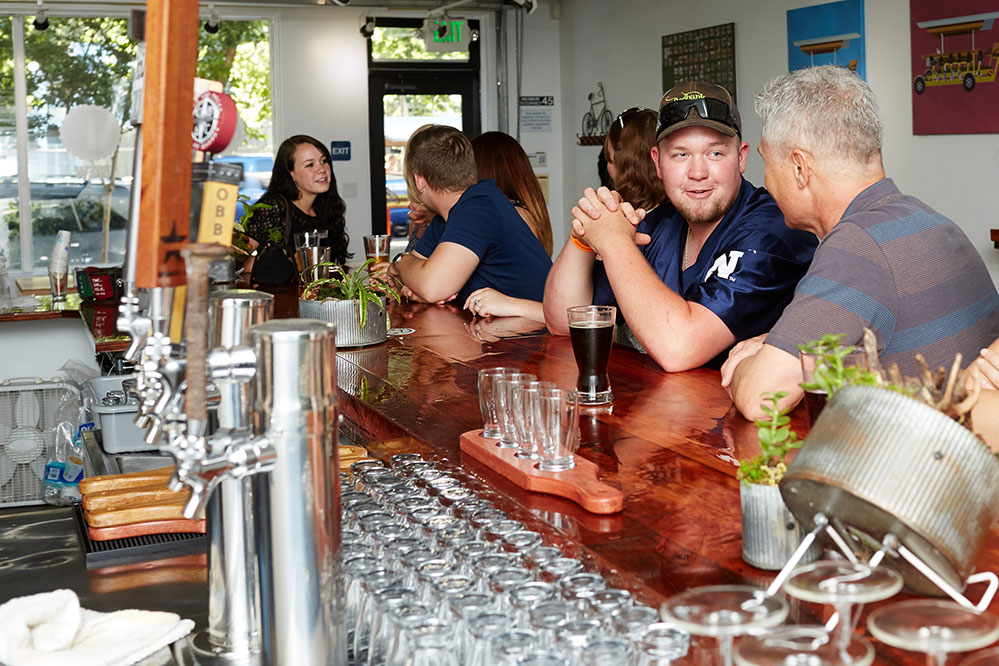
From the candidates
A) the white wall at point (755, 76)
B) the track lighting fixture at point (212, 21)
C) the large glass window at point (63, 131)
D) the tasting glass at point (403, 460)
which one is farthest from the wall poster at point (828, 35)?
the tasting glass at point (403, 460)

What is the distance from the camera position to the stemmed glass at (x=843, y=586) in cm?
74

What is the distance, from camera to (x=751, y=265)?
224 cm

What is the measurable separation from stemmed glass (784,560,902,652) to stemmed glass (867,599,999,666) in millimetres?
21

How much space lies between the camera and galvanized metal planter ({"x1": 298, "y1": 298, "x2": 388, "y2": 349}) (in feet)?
8.71

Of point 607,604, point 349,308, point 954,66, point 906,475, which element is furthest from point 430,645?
point 954,66

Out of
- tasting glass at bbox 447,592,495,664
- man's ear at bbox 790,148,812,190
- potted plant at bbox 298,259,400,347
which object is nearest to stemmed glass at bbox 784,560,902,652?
tasting glass at bbox 447,592,495,664

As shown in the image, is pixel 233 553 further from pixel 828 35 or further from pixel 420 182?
pixel 828 35

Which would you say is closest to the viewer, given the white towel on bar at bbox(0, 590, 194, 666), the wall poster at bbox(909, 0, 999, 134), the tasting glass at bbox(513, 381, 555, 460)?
the white towel on bar at bbox(0, 590, 194, 666)

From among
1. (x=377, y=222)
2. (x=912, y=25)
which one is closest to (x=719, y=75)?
(x=912, y=25)

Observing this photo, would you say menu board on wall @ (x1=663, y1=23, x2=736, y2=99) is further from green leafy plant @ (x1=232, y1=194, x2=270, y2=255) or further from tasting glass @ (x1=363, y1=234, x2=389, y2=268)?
tasting glass @ (x1=363, y1=234, x2=389, y2=268)

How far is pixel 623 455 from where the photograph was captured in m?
1.55

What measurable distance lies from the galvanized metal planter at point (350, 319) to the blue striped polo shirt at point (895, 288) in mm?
1237

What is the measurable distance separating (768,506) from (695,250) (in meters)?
1.60

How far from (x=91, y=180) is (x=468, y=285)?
17.5 ft
